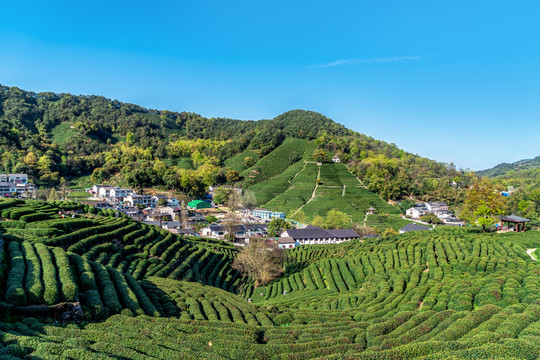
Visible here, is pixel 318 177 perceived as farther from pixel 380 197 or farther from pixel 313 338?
pixel 313 338

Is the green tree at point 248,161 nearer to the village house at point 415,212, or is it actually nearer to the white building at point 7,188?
the village house at point 415,212

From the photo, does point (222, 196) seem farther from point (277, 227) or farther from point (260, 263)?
point (260, 263)

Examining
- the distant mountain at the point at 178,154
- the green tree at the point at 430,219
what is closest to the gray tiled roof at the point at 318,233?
the distant mountain at the point at 178,154

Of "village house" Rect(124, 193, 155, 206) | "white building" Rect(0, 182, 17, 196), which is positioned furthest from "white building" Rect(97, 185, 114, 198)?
"white building" Rect(0, 182, 17, 196)

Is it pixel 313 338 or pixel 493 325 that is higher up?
pixel 493 325

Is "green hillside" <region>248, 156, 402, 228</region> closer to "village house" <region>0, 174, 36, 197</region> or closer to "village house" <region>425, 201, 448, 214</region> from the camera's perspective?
"village house" <region>425, 201, 448, 214</region>

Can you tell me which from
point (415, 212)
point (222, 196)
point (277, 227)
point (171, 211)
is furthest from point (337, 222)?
point (171, 211)

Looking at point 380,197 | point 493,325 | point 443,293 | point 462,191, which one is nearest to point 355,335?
point 493,325
